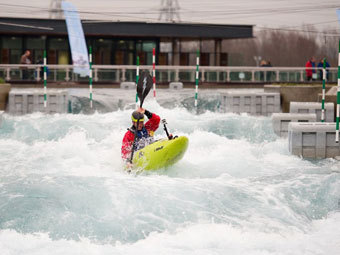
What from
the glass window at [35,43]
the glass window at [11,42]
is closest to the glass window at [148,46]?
the glass window at [35,43]

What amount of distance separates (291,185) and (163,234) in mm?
2791

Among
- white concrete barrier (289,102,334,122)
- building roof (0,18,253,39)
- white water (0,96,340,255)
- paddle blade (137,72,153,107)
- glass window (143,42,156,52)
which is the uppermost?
building roof (0,18,253,39)

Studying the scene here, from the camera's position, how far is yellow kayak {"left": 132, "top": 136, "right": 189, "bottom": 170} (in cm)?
892

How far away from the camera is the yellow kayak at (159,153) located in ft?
29.3

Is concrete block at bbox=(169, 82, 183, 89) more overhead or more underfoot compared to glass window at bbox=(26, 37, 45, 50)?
more underfoot

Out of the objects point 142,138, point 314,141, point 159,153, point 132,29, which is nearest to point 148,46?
point 132,29

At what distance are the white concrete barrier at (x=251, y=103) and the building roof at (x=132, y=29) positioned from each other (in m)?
12.3

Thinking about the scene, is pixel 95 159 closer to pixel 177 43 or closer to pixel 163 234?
pixel 163 234

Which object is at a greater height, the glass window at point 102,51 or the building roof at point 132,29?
the building roof at point 132,29

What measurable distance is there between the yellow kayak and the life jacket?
0.19 metres

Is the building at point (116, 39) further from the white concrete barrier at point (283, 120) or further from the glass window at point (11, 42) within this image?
the white concrete barrier at point (283, 120)

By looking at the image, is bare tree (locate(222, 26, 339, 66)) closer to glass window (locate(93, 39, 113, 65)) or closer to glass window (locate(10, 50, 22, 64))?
glass window (locate(93, 39, 113, 65))

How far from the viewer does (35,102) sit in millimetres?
15609

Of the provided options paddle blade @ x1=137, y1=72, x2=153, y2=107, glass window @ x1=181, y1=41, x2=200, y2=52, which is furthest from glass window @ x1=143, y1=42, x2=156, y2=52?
paddle blade @ x1=137, y1=72, x2=153, y2=107
